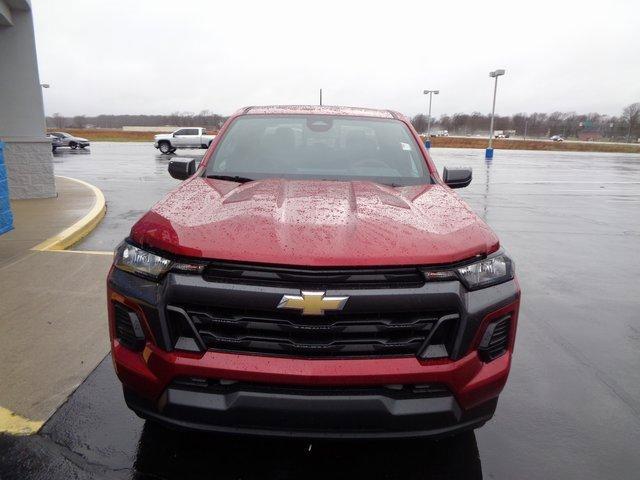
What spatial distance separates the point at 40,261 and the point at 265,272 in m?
4.66

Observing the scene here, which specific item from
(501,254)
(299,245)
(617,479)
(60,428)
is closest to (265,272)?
(299,245)

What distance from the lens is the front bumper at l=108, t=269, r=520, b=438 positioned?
202 centimetres

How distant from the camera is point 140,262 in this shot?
227 cm

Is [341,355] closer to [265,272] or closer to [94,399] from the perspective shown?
[265,272]

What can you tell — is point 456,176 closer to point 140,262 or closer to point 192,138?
point 140,262

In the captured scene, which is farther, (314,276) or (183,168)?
(183,168)

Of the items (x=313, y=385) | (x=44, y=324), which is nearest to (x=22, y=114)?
(x=44, y=324)

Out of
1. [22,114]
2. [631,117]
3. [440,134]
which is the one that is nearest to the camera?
[22,114]

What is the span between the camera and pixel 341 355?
2084 millimetres

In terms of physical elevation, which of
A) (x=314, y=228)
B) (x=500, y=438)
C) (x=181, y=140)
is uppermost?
(x=314, y=228)

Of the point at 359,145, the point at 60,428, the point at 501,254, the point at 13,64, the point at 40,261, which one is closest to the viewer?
the point at 501,254

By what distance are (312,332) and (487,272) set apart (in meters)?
0.84

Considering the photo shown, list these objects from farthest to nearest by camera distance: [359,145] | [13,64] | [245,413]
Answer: [13,64]
[359,145]
[245,413]

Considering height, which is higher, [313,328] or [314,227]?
[314,227]
